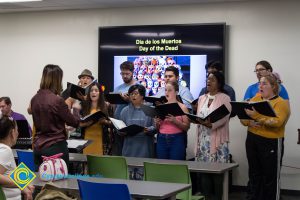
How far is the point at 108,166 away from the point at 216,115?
4.52 ft

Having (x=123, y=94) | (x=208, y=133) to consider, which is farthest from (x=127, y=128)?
(x=208, y=133)

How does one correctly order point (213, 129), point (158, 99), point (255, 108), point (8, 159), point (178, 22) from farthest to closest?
point (178, 22) < point (158, 99) < point (213, 129) < point (255, 108) < point (8, 159)

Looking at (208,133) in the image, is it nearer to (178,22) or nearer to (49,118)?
(49,118)

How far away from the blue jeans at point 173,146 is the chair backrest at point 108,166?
1190mm

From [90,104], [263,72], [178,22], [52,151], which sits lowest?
[52,151]

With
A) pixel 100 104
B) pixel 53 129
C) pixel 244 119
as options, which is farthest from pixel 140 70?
pixel 53 129

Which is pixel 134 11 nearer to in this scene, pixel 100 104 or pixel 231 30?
pixel 231 30

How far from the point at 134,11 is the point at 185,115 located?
3.03 m

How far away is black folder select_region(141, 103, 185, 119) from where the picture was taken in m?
5.88

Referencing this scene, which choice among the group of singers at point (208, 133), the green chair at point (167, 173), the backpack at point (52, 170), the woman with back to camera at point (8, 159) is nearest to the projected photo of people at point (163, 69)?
the group of singers at point (208, 133)

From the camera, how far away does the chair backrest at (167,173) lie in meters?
4.61

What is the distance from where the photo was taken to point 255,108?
227 inches

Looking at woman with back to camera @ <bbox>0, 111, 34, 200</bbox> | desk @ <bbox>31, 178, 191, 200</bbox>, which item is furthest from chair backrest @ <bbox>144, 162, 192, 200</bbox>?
woman with back to camera @ <bbox>0, 111, 34, 200</bbox>

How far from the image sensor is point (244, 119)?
20.0ft
